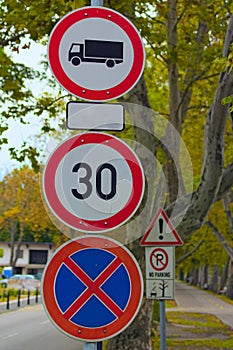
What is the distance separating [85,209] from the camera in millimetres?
3807

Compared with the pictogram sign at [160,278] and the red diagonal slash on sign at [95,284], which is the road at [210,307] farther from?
the red diagonal slash on sign at [95,284]

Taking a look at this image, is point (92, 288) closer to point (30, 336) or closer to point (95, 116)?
point (95, 116)

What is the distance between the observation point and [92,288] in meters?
3.84

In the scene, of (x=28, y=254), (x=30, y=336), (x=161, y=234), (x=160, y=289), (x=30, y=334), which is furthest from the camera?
(x=28, y=254)

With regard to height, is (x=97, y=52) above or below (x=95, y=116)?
above

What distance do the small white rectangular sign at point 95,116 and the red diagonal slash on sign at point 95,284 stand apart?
0.73m

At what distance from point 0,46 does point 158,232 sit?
223 inches

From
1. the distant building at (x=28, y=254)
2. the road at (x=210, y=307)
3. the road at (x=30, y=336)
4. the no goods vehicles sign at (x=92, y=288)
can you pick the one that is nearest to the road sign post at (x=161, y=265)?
the no goods vehicles sign at (x=92, y=288)

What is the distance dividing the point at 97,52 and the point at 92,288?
1327mm

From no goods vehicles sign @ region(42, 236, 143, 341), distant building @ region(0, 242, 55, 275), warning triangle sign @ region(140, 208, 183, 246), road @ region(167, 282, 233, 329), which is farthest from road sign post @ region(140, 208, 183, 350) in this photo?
distant building @ region(0, 242, 55, 275)

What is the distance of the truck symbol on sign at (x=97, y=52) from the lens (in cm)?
408

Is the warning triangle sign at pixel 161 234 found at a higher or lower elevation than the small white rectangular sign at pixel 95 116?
lower

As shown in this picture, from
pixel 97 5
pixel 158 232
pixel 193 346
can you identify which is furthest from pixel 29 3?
pixel 193 346

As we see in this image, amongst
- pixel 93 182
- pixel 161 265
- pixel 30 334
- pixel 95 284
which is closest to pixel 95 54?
pixel 93 182
